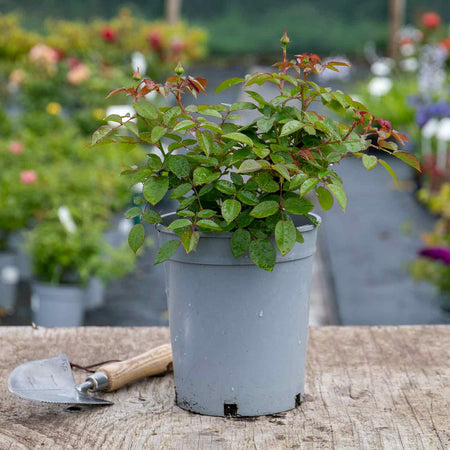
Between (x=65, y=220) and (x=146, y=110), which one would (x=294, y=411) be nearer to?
(x=146, y=110)

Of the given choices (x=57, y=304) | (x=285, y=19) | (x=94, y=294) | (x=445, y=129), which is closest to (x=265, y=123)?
(x=57, y=304)

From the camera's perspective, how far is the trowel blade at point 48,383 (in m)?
1.05

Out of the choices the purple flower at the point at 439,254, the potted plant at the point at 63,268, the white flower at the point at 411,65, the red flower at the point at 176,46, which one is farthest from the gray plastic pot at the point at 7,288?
the white flower at the point at 411,65

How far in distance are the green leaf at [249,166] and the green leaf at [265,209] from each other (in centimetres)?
5

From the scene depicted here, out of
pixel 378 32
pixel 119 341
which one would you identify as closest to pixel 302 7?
pixel 378 32

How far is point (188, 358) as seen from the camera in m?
1.08

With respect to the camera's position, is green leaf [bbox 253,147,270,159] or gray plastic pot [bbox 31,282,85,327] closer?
green leaf [bbox 253,147,270,159]

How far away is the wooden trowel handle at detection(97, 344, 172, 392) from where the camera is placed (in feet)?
3.76

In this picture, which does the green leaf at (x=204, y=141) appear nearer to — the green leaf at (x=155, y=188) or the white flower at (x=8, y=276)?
the green leaf at (x=155, y=188)

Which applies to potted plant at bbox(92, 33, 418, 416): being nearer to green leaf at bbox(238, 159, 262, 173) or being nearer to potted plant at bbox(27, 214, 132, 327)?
green leaf at bbox(238, 159, 262, 173)

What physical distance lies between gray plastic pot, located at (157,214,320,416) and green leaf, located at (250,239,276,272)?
4 cm

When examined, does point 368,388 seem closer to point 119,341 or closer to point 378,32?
point 119,341

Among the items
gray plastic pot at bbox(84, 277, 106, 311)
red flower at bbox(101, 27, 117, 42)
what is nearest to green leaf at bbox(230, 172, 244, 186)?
gray plastic pot at bbox(84, 277, 106, 311)

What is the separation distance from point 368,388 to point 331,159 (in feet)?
1.32
